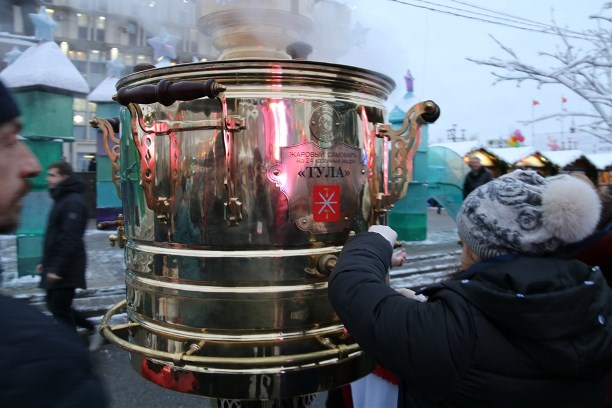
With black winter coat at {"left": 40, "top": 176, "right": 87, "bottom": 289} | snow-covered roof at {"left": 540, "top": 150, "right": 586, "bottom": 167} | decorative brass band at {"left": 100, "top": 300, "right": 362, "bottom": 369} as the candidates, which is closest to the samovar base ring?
decorative brass band at {"left": 100, "top": 300, "right": 362, "bottom": 369}

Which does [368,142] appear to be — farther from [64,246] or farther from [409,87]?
[409,87]

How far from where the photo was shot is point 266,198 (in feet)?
4.83

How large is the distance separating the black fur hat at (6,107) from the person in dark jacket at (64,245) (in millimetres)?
3495

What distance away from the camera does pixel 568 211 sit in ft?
3.60

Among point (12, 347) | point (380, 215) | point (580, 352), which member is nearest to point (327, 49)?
point (380, 215)

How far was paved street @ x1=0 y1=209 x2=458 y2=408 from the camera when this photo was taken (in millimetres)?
3438

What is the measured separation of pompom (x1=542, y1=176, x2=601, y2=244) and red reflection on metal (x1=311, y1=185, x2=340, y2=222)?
63 centimetres

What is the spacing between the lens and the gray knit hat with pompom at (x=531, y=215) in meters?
1.11

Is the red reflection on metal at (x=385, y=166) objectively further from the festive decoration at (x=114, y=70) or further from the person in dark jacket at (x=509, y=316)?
the festive decoration at (x=114, y=70)

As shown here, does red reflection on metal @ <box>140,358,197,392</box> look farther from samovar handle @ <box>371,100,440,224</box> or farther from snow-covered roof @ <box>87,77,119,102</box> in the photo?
snow-covered roof @ <box>87,77,119,102</box>

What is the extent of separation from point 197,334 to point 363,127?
35.2 inches

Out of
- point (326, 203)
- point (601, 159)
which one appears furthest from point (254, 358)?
point (601, 159)

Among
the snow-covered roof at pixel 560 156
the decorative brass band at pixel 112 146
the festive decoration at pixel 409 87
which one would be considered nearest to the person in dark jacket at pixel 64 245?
the decorative brass band at pixel 112 146

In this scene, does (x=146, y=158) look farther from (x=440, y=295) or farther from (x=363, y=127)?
(x=440, y=295)
